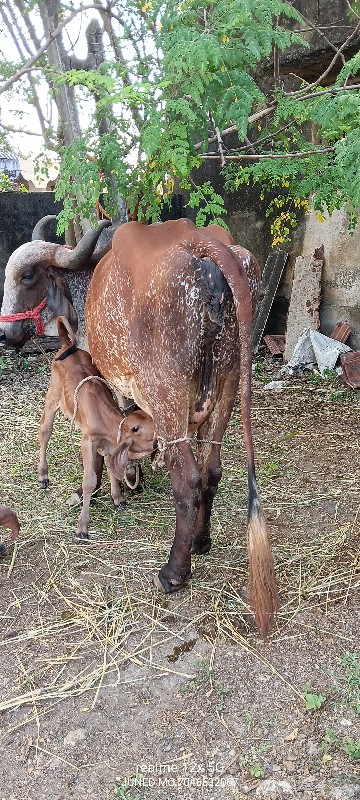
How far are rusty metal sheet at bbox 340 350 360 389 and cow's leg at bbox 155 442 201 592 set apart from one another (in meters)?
4.04

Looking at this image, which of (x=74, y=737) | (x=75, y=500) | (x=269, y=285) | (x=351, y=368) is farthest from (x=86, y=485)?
(x=269, y=285)

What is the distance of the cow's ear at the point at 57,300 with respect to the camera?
15.4 ft

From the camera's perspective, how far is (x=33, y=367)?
8.24 m

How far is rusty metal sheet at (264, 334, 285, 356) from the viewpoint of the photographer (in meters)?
8.10

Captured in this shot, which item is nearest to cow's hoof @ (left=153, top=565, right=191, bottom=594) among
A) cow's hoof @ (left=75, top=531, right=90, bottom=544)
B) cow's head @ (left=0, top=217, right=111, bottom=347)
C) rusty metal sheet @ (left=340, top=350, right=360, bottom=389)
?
cow's hoof @ (left=75, top=531, right=90, bottom=544)

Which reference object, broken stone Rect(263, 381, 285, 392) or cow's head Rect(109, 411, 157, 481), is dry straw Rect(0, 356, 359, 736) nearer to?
cow's head Rect(109, 411, 157, 481)

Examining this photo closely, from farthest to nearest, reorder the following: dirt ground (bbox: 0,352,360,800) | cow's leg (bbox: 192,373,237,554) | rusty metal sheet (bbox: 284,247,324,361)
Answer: rusty metal sheet (bbox: 284,247,324,361) < cow's leg (bbox: 192,373,237,554) < dirt ground (bbox: 0,352,360,800)

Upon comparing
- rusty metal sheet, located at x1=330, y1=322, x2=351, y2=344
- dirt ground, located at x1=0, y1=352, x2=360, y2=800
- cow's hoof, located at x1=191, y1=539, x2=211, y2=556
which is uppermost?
rusty metal sheet, located at x1=330, y1=322, x2=351, y2=344

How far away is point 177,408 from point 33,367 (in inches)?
210

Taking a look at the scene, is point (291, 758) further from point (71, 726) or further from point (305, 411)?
point (305, 411)

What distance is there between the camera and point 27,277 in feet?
15.0

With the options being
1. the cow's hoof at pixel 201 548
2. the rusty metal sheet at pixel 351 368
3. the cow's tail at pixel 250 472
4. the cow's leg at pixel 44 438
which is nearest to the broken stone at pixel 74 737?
the cow's tail at pixel 250 472

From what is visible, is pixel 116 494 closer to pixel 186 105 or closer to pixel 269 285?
pixel 186 105

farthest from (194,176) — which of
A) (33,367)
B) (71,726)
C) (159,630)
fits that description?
(71,726)
